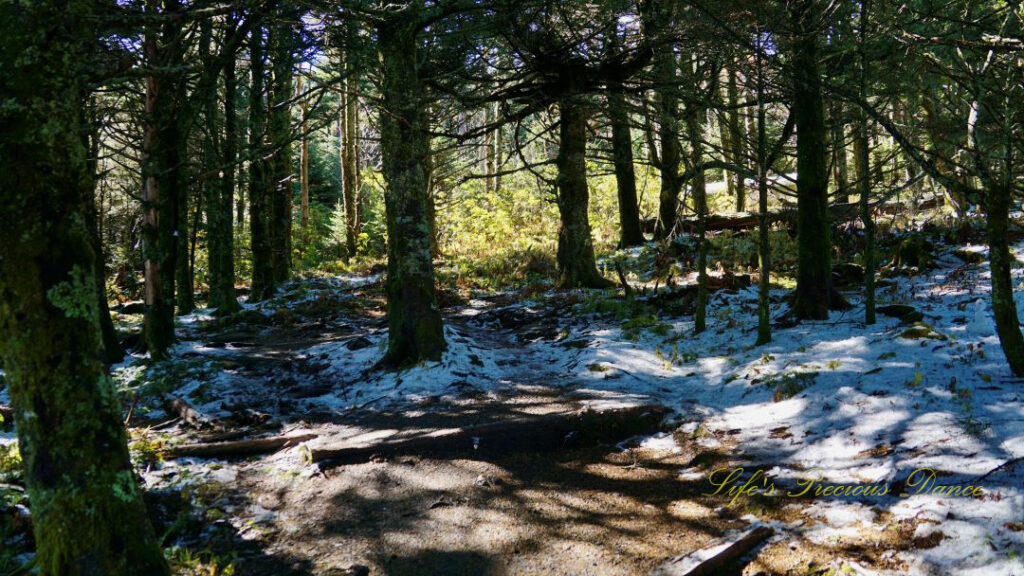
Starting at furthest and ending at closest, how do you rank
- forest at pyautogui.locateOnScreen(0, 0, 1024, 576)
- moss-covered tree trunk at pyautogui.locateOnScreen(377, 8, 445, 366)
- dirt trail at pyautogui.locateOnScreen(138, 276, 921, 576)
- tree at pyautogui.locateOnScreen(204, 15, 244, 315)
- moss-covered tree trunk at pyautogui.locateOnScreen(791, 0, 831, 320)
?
tree at pyautogui.locateOnScreen(204, 15, 244, 315)
moss-covered tree trunk at pyautogui.locateOnScreen(377, 8, 445, 366)
moss-covered tree trunk at pyautogui.locateOnScreen(791, 0, 831, 320)
dirt trail at pyautogui.locateOnScreen(138, 276, 921, 576)
forest at pyautogui.locateOnScreen(0, 0, 1024, 576)

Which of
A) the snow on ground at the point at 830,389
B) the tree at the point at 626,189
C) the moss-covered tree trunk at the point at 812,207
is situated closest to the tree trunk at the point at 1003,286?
the snow on ground at the point at 830,389

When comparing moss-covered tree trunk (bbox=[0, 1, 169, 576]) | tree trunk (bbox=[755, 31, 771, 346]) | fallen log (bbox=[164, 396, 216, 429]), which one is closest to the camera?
moss-covered tree trunk (bbox=[0, 1, 169, 576])

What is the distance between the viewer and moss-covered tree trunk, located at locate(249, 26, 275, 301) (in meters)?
14.7

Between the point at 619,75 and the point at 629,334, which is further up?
the point at 619,75

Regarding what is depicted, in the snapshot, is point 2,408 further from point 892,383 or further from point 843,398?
point 892,383

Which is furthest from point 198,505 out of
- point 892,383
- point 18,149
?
point 892,383

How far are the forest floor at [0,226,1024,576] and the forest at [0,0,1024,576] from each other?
3 centimetres

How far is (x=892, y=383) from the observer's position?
533cm

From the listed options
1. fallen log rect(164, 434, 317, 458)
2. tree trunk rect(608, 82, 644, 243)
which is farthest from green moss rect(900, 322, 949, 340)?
tree trunk rect(608, 82, 644, 243)

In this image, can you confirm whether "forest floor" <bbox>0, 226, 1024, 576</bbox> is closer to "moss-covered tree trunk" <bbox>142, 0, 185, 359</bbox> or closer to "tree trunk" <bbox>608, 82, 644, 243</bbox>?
"moss-covered tree trunk" <bbox>142, 0, 185, 359</bbox>

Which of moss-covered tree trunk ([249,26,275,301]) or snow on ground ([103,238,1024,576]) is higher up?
moss-covered tree trunk ([249,26,275,301])

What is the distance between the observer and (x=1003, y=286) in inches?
194

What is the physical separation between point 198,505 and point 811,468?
463 cm

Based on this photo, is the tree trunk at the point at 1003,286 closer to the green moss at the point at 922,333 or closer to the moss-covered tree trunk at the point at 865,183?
the green moss at the point at 922,333
